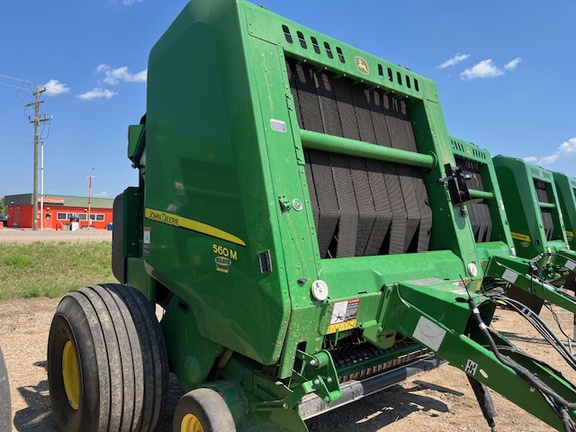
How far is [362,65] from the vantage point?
332 centimetres

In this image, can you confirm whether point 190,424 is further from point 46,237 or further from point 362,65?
point 46,237

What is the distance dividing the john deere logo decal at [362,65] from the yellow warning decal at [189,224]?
1614mm

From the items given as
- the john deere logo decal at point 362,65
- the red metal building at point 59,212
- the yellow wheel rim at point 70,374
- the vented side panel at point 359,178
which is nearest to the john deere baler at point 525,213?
the vented side panel at point 359,178

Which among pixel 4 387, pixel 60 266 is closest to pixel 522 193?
pixel 4 387

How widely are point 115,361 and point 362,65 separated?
8.60ft

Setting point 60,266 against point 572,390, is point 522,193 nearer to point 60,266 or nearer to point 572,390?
point 572,390

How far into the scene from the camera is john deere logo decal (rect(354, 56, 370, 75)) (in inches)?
129

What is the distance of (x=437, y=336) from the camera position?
2.46m

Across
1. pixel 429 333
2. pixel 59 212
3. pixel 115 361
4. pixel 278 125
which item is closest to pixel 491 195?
pixel 429 333

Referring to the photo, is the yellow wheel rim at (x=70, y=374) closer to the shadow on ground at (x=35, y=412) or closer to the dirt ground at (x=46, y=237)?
the shadow on ground at (x=35, y=412)

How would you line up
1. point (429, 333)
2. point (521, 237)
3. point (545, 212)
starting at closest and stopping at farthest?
1. point (429, 333)
2. point (521, 237)
3. point (545, 212)

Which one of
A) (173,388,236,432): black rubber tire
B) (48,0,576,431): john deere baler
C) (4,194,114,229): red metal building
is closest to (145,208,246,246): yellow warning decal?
(48,0,576,431): john deere baler

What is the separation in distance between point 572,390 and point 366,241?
1.47m

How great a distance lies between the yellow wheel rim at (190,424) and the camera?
8.34 ft
